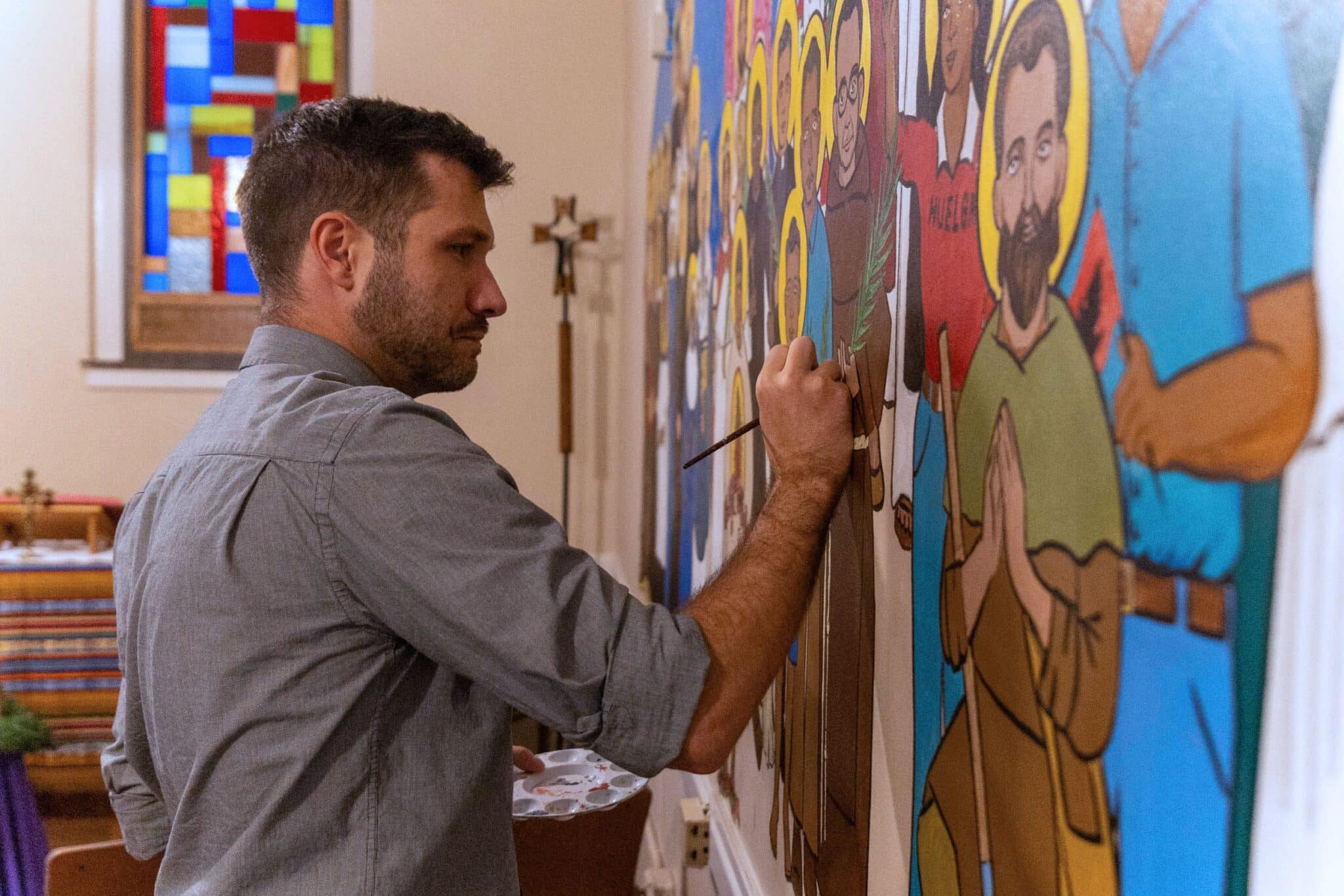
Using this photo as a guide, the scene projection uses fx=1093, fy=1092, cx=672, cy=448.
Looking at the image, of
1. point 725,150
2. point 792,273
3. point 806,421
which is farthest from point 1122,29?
point 725,150

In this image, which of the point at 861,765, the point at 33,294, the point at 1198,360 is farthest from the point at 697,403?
the point at 33,294

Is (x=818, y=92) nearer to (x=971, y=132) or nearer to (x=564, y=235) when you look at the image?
(x=971, y=132)

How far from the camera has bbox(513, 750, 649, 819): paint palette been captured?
161 centimetres

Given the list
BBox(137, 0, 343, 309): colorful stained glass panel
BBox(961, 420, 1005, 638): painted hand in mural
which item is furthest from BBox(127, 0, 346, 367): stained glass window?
BBox(961, 420, 1005, 638): painted hand in mural

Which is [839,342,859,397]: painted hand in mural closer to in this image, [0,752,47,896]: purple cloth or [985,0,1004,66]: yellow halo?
[985,0,1004,66]: yellow halo

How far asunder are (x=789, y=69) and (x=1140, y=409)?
90 centimetres

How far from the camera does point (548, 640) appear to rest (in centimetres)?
84

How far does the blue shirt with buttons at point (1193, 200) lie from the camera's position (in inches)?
16.6

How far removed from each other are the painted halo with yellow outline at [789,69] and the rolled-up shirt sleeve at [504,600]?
0.63m

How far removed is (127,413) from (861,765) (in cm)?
421

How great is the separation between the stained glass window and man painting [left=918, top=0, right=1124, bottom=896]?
422cm

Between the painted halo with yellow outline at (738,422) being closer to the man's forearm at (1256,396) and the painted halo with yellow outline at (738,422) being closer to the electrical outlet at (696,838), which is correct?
the electrical outlet at (696,838)

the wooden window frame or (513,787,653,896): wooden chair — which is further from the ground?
the wooden window frame

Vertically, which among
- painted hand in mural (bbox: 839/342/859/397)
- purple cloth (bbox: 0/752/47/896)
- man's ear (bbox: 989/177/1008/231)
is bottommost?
purple cloth (bbox: 0/752/47/896)
